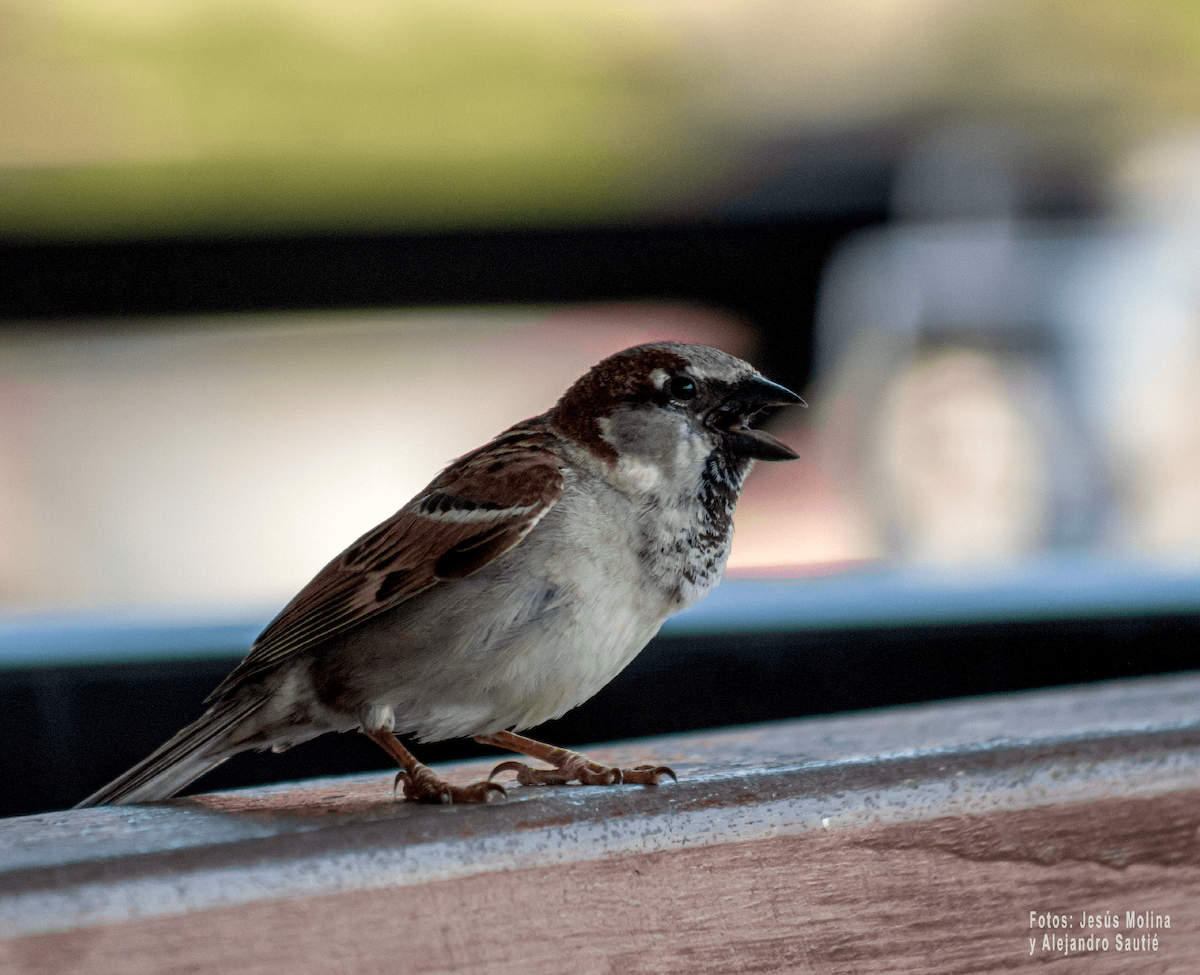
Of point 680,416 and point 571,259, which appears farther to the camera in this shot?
point 571,259

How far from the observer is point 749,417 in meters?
1.34

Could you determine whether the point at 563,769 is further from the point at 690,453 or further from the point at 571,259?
the point at 571,259

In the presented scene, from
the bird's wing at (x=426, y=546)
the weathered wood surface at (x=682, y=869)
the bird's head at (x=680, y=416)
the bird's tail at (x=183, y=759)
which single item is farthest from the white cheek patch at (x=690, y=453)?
the bird's tail at (x=183, y=759)

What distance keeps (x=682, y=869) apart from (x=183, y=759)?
51cm

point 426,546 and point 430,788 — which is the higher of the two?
point 426,546

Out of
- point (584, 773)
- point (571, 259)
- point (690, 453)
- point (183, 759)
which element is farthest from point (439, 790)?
point (571, 259)

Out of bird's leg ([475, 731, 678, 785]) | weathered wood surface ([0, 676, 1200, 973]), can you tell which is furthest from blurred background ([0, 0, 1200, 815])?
weathered wood surface ([0, 676, 1200, 973])

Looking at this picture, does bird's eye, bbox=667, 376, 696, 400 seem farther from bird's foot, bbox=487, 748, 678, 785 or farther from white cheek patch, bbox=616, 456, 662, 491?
bird's foot, bbox=487, 748, 678, 785

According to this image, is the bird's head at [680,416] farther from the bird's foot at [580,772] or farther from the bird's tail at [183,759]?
the bird's tail at [183,759]

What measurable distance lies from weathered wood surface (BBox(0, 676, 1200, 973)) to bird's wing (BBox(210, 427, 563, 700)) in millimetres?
167

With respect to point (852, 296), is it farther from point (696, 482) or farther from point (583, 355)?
point (696, 482)

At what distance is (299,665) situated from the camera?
52.1 inches

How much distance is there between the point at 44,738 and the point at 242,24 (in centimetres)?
462

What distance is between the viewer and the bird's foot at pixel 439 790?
1084 mm
